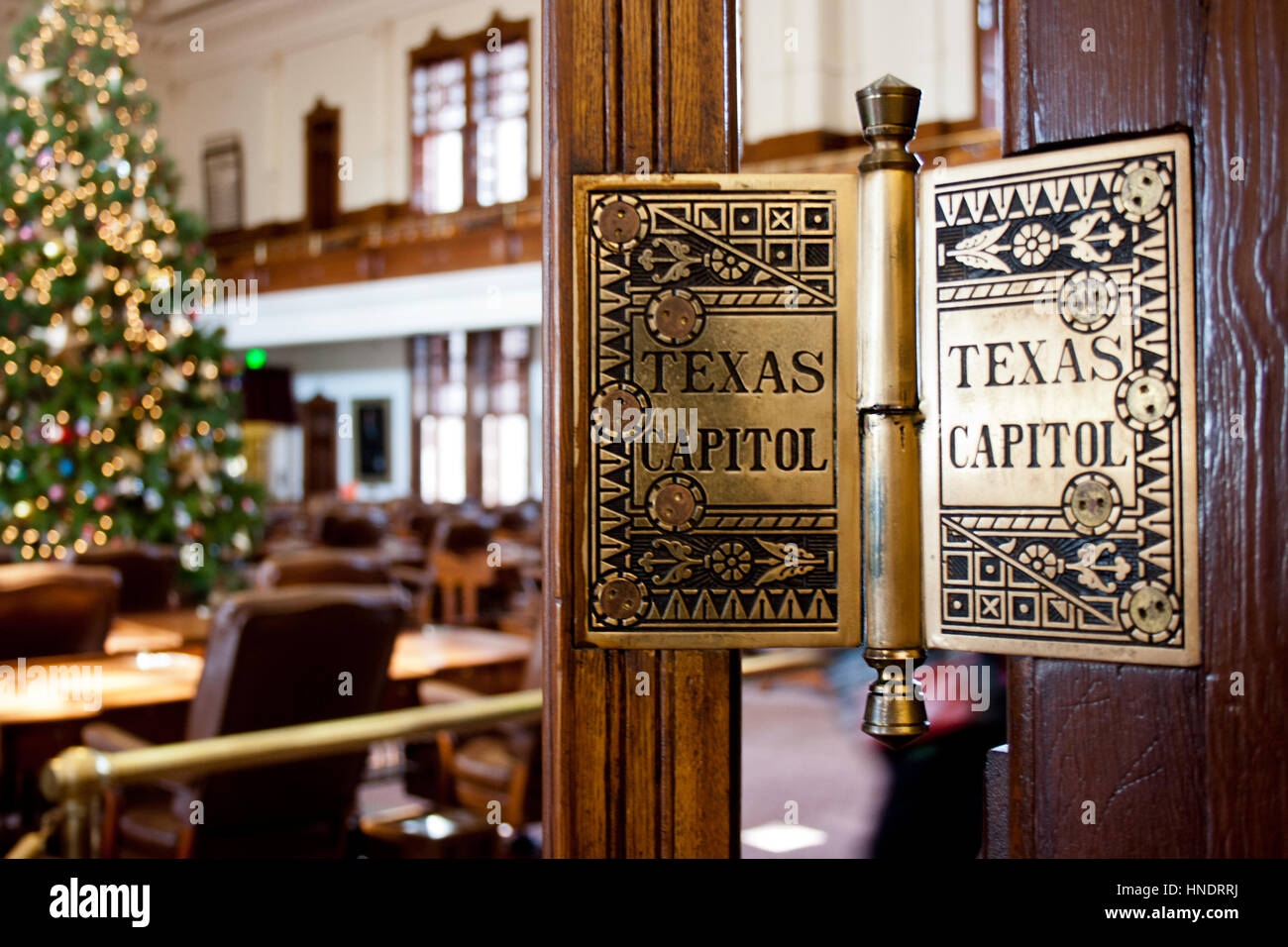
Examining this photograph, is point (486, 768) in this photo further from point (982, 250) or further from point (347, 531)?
point (347, 531)

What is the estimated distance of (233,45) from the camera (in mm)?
13430

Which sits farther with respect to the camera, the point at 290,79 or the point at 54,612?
the point at 290,79

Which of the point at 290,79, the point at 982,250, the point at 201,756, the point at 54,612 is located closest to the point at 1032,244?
the point at 982,250

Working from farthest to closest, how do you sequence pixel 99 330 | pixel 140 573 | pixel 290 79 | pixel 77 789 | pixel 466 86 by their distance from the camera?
1. pixel 290 79
2. pixel 466 86
3. pixel 99 330
4. pixel 140 573
5. pixel 77 789

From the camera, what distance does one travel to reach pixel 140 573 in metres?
4.13

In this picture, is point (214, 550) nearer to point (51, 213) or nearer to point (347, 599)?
point (51, 213)

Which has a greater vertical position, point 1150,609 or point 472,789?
point 1150,609

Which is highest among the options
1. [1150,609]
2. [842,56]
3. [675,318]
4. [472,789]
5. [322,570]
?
[842,56]

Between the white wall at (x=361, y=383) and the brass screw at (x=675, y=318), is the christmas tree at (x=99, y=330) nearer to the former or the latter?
the brass screw at (x=675, y=318)

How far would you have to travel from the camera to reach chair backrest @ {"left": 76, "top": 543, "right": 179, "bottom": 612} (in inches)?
160

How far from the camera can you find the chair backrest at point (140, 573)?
4070 mm

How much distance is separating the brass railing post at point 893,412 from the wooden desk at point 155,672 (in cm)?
214

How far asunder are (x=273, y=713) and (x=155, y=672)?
529mm

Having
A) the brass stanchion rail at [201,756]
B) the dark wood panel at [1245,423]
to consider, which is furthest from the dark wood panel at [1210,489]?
the brass stanchion rail at [201,756]
